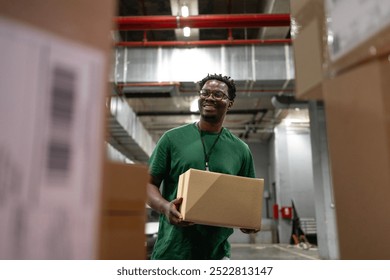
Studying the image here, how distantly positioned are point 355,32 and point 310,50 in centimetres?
6

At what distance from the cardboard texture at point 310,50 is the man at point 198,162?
57 cm

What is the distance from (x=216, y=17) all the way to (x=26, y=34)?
254cm

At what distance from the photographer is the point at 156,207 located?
3.09 feet

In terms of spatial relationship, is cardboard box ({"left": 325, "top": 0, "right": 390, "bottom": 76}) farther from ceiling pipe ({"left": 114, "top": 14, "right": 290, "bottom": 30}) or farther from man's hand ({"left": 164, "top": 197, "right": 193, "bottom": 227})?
ceiling pipe ({"left": 114, "top": 14, "right": 290, "bottom": 30})

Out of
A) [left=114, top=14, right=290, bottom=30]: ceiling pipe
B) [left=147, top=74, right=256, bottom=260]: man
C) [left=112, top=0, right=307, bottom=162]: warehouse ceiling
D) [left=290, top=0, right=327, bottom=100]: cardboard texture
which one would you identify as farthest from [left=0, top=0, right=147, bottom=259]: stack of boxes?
[left=114, top=14, right=290, bottom=30]: ceiling pipe

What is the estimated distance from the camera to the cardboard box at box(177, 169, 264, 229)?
72cm

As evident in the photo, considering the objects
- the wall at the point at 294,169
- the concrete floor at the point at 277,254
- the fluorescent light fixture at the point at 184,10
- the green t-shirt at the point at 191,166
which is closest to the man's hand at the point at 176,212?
the green t-shirt at the point at 191,166

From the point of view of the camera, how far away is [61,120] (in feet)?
0.88

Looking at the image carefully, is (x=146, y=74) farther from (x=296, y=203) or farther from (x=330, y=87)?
(x=296, y=203)

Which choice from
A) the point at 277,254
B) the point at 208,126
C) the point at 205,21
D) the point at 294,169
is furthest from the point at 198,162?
the point at 294,169

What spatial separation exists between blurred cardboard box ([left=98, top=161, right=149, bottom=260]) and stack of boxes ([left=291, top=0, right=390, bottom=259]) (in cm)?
20

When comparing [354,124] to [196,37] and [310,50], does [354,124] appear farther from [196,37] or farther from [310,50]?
[196,37]

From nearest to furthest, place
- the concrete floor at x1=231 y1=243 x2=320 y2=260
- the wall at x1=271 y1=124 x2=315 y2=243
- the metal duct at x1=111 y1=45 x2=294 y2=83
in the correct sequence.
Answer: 1. the metal duct at x1=111 y1=45 x2=294 y2=83
2. the concrete floor at x1=231 y1=243 x2=320 y2=260
3. the wall at x1=271 y1=124 x2=315 y2=243

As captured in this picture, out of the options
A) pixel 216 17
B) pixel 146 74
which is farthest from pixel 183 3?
pixel 146 74
